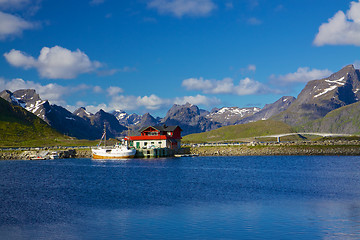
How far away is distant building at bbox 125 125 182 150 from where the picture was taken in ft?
490

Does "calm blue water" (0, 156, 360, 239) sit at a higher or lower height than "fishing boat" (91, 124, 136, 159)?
lower

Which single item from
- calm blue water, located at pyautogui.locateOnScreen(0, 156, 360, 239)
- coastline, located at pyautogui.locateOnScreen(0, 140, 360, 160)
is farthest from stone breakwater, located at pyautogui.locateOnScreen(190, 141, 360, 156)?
calm blue water, located at pyautogui.locateOnScreen(0, 156, 360, 239)

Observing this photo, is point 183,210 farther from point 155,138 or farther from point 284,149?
point 284,149

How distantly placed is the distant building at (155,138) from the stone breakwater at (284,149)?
13.2 metres

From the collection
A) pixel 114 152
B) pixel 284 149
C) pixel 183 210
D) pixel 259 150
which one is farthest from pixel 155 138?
pixel 183 210

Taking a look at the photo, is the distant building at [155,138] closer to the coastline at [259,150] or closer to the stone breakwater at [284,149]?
the coastline at [259,150]

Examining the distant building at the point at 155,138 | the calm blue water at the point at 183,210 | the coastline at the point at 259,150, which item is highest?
the distant building at the point at 155,138

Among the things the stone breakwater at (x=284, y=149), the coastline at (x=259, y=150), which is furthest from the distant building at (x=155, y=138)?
the stone breakwater at (x=284, y=149)

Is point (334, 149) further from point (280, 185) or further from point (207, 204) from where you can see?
point (207, 204)

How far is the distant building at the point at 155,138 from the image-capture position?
14950 cm

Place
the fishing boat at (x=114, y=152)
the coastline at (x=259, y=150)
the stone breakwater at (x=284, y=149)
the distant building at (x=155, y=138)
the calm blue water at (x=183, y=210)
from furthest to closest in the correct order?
the coastline at (x=259, y=150), the stone breakwater at (x=284, y=149), the distant building at (x=155, y=138), the fishing boat at (x=114, y=152), the calm blue water at (x=183, y=210)

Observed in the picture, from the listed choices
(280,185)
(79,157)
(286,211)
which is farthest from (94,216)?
(79,157)

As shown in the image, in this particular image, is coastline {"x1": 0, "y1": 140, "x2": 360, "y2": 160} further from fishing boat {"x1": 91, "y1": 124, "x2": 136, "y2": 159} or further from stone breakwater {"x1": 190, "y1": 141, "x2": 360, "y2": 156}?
fishing boat {"x1": 91, "y1": 124, "x2": 136, "y2": 159}

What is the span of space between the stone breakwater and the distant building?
1325 cm
